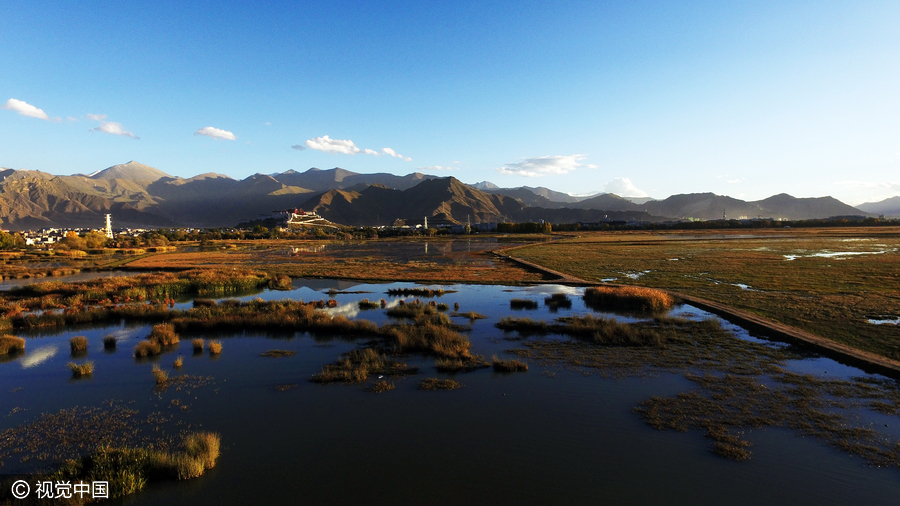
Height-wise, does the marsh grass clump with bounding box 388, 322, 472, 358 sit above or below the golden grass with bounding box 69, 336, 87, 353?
above

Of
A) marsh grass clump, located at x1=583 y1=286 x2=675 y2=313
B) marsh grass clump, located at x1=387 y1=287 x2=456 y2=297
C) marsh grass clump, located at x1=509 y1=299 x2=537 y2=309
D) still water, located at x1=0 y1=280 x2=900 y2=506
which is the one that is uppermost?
marsh grass clump, located at x1=583 y1=286 x2=675 y2=313

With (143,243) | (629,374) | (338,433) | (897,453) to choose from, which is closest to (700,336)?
(629,374)

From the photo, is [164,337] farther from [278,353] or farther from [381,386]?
[381,386]

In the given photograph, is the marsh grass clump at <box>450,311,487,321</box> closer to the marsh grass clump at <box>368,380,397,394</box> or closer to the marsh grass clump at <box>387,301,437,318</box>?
the marsh grass clump at <box>387,301,437,318</box>

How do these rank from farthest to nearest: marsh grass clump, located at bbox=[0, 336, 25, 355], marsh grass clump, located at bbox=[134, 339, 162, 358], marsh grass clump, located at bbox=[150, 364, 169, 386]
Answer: marsh grass clump, located at bbox=[0, 336, 25, 355] < marsh grass clump, located at bbox=[134, 339, 162, 358] < marsh grass clump, located at bbox=[150, 364, 169, 386]

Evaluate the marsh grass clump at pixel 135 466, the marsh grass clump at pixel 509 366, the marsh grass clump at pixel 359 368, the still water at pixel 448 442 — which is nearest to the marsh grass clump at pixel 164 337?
the still water at pixel 448 442

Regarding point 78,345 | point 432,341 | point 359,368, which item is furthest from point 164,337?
point 432,341

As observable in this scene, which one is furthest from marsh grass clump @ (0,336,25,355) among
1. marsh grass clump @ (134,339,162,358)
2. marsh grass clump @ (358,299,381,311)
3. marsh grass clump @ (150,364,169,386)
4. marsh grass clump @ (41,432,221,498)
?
marsh grass clump @ (358,299,381,311)
